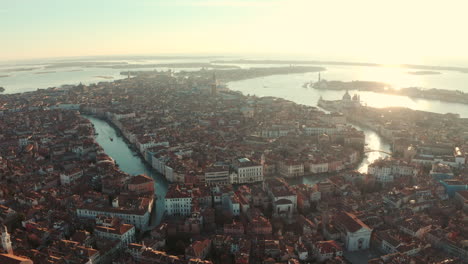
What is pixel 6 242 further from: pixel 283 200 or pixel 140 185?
pixel 283 200

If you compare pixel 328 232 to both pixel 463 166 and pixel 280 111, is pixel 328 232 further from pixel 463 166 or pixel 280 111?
pixel 280 111

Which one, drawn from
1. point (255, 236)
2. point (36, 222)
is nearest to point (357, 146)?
point (255, 236)

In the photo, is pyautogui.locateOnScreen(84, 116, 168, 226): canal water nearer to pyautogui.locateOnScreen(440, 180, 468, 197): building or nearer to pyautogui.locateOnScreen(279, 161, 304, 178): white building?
pyautogui.locateOnScreen(279, 161, 304, 178): white building

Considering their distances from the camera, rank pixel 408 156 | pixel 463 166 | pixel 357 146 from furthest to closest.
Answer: pixel 357 146 < pixel 408 156 < pixel 463 166

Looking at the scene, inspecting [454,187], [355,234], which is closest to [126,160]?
[355,234]

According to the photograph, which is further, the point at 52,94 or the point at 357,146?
the point at 52,94

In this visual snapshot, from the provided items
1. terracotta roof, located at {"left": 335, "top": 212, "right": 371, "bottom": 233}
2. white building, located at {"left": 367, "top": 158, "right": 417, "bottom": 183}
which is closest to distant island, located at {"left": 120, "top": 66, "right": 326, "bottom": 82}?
white building, located at {"left": 367, "top": 158, "right": 417, "bottom": 183}
